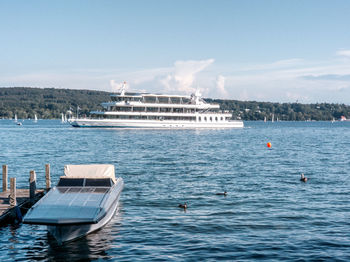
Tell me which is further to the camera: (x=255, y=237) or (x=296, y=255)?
(x=255, y=237)

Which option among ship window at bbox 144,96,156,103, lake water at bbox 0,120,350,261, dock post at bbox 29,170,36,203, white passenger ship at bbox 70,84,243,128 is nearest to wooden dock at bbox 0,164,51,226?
dock post at bbox 29,170,36,203

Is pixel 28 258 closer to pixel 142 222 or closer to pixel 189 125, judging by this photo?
pixel 142 222

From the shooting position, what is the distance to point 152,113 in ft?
363

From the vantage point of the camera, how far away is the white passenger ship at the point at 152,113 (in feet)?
348

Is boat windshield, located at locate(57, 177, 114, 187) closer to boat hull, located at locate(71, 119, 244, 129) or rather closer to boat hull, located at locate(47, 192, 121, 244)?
Result: boat hull, located at locate(47, 192, 121, 244)

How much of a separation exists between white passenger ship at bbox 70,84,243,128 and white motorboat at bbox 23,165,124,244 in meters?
84.4

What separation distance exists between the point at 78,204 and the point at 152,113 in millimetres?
94001

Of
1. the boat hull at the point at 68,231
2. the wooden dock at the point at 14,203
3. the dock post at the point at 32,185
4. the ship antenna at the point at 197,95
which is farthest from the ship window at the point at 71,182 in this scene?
the ship antenna at the point at 197,95

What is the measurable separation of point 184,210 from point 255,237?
17.6ft

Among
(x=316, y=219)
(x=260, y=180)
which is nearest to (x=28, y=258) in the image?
(x=316, y=219)

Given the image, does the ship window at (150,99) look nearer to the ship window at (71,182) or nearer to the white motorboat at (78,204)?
the white motorboat at (78,204)

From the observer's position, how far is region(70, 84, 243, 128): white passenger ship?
106062mm

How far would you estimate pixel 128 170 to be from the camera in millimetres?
36844

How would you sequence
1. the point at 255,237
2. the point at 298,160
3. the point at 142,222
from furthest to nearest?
the point at 298,160, the point at 142,222, the point at 255,237
